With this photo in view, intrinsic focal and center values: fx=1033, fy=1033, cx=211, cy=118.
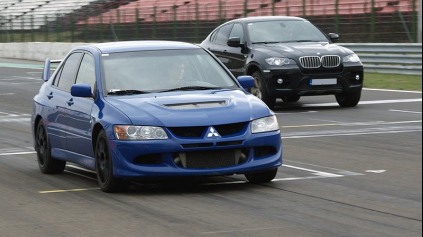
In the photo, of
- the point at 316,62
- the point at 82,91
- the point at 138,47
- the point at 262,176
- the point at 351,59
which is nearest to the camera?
the point at 262,176

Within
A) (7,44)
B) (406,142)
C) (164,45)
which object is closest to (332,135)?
(406,142)

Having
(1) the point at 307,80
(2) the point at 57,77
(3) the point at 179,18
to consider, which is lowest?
(3) the point at 179,18

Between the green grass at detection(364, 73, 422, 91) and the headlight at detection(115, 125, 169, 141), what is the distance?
590 inches

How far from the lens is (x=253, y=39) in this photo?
64.8ft

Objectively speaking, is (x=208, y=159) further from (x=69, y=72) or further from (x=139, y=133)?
(x=69, y=72)

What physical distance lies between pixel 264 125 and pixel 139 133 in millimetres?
1156

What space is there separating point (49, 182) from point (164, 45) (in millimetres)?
1799

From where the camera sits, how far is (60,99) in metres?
10.8

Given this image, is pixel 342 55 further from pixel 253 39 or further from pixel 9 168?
pixel 9 168

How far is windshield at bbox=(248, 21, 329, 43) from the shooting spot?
19.6 m

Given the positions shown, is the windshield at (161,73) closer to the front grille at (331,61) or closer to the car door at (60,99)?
the car door at (60,99)

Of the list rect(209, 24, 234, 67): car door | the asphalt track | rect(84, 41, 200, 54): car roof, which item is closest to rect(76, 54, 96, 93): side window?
rect(84, 41, 200, 54): car roof

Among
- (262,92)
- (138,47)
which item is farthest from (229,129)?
(262,92)

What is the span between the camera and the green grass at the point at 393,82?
2407 cm
